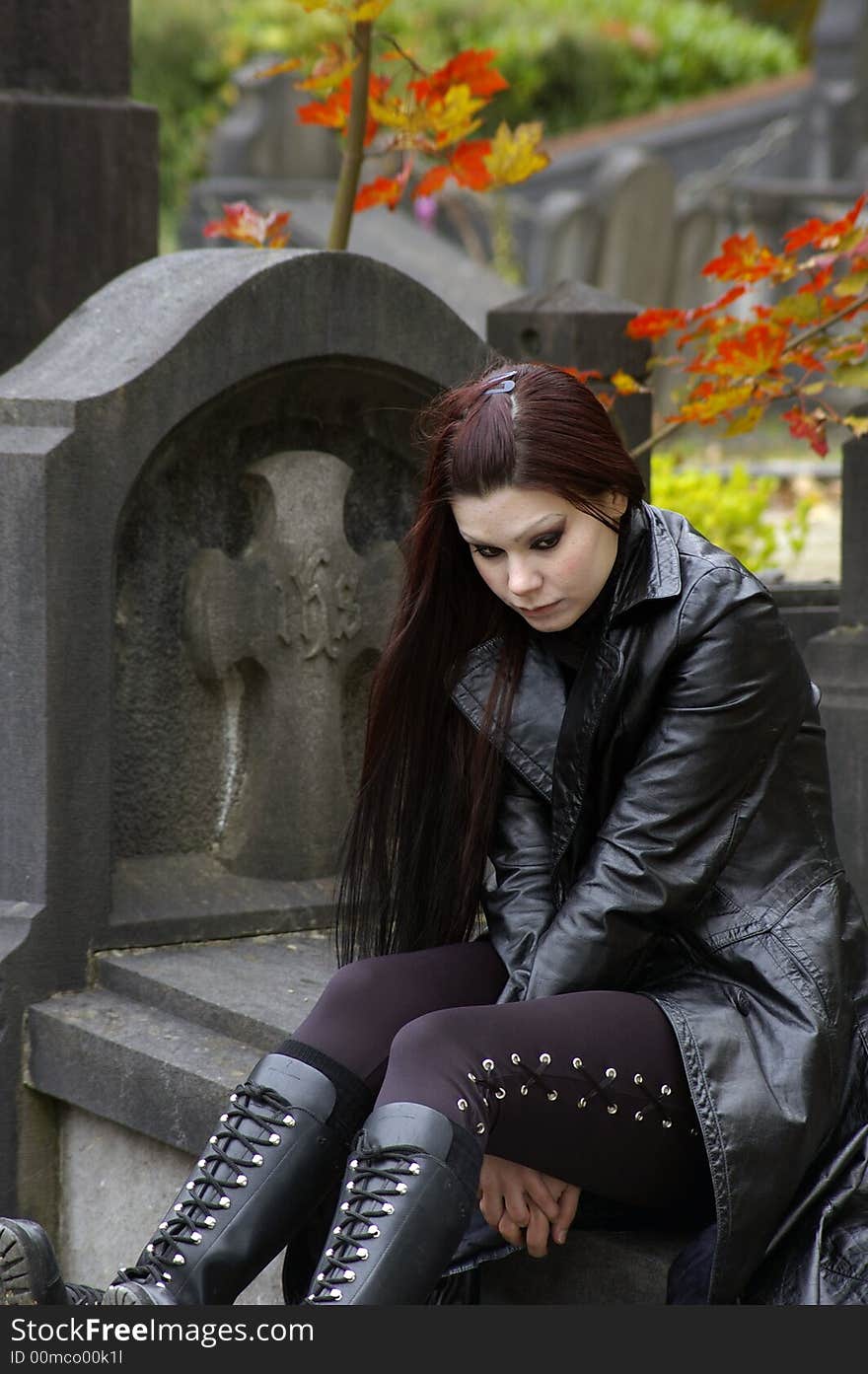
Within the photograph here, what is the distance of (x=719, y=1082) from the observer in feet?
7.38

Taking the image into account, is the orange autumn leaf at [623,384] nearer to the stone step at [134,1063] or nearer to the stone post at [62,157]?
the stone post at [62,157]

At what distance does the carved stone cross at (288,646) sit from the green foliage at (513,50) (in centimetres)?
1480

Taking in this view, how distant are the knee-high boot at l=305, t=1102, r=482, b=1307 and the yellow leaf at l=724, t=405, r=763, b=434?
1927 mm

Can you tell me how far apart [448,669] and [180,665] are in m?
0.97

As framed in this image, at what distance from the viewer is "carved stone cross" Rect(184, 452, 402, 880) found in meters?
3.44

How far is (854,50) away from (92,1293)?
17.2 meters

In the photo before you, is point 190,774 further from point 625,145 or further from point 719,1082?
point 625,145

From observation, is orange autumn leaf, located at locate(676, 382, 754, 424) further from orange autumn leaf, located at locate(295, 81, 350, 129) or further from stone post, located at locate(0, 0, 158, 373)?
stone post, located at locate(0, 0, 158, 373)

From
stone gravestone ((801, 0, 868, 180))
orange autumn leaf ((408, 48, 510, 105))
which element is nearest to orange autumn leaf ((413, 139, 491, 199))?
orange autumn leaf ((408, 48, 510, 105))

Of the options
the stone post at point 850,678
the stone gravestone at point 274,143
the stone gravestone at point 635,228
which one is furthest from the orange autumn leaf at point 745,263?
the stone gravestone at point 274,143

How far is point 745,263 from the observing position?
352 centimetres

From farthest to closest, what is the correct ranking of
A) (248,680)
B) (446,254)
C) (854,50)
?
(854,50), (446,254), (248,680)

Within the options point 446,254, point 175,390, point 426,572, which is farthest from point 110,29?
point 446,254

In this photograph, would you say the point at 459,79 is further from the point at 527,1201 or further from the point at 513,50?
the point at 513,50
